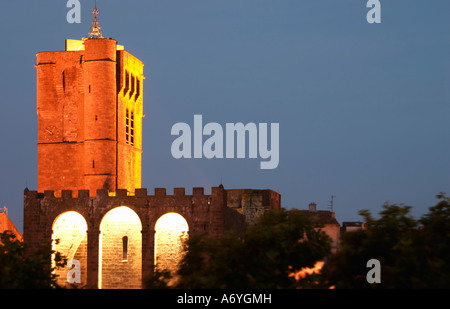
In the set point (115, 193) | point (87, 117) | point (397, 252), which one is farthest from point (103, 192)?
point (397, 252)

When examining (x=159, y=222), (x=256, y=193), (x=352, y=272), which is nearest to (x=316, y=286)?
(x=352, y=272)

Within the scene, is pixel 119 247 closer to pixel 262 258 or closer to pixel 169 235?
pixel 169 235

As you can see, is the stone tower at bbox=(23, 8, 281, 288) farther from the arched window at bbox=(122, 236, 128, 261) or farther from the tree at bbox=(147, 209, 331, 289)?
the tree at bbox=(147, 209, 331, 289)

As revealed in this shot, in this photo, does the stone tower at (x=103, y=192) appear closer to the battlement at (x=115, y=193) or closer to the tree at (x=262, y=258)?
the battlement at (x=115, y=193)

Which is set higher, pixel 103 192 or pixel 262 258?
pixel 103 192

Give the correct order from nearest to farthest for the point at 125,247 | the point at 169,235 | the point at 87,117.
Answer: the point at 169,235, the point at 125,247, the point at 87,117

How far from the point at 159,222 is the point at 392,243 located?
90.4ft

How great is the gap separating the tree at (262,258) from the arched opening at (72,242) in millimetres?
24274

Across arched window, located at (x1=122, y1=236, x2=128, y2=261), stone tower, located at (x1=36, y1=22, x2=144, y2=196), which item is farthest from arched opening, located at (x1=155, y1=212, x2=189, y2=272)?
stone tower, located at (x1=36, y1=22, x2=144, y2=196)

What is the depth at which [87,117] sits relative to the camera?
234 feet

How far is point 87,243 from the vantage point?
6450cm

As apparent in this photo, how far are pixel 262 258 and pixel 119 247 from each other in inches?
1055
